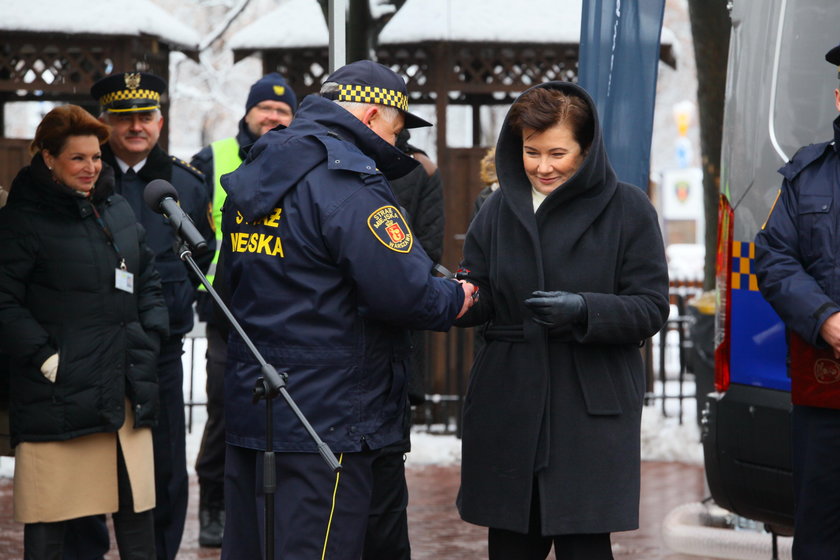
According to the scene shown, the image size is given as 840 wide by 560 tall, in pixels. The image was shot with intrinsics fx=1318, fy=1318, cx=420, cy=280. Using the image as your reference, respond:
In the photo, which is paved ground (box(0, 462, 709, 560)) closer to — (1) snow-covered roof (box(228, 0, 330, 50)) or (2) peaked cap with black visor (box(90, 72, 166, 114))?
(2) peaked cap with black visor (box(90, 72, 166, 114))

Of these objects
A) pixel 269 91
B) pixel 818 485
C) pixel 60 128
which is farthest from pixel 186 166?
pixel 818 485

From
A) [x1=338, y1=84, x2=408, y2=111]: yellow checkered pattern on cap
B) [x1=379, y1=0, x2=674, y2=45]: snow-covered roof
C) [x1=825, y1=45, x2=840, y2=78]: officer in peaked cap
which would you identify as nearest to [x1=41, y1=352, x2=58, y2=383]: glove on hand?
[x1=338, y1=84, x2=408, y2=111]: yellow checkered pattern on cap

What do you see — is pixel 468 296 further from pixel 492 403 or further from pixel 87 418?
pixel 87 418

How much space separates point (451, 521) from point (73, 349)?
3044mm

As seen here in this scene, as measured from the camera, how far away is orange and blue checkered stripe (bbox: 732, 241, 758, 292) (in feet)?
16.3

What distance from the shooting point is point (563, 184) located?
3.96m

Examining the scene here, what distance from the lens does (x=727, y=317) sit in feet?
16.7

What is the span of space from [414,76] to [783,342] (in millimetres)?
6307

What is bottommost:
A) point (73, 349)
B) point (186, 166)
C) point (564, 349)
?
point (73, 349)

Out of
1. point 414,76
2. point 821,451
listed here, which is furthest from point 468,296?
point 414,76

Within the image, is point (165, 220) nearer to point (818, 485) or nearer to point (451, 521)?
point (451, 521)

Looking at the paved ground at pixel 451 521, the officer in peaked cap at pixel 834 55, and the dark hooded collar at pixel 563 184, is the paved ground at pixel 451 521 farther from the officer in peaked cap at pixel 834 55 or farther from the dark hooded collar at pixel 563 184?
the officer in peaked cap at pixel 834 55

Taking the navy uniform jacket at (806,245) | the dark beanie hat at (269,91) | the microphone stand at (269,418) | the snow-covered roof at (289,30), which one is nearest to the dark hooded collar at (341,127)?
the microphone stand at (269,418)

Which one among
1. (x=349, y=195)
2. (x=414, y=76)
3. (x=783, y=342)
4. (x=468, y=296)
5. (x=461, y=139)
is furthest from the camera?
(x=461, y=139)
